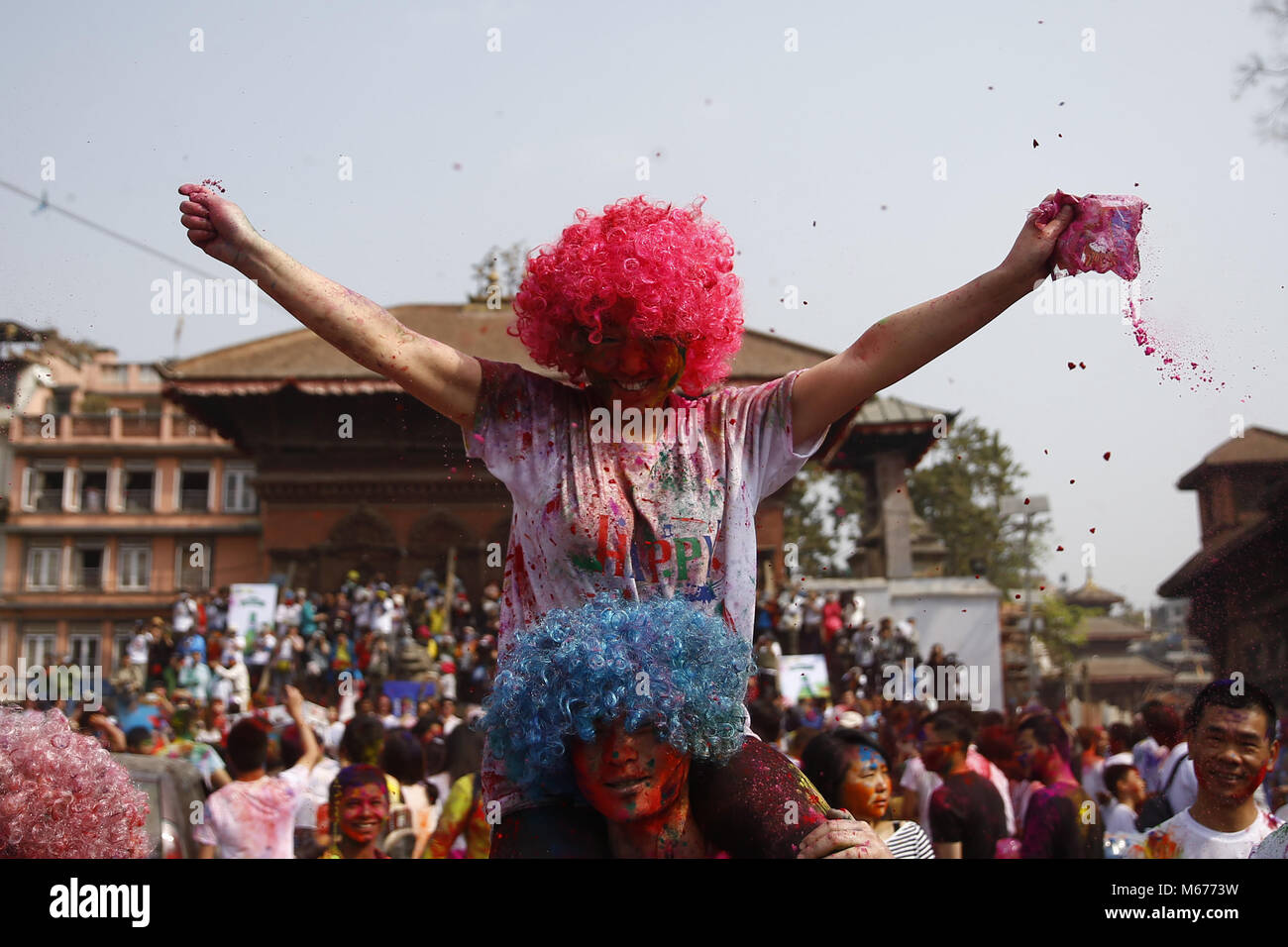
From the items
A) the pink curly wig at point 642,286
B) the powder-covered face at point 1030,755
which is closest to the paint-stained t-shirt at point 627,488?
the pink curly wig at point 642,286

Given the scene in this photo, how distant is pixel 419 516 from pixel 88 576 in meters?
27.2

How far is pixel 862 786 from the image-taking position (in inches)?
194

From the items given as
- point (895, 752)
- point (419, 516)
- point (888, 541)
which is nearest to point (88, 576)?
point (419, 516)

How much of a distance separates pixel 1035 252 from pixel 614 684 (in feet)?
4.00

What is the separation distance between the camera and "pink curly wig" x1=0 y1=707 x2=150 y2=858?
2.64 meters

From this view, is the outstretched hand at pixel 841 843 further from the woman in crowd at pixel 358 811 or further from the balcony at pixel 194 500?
the balcony at pixel 194 500

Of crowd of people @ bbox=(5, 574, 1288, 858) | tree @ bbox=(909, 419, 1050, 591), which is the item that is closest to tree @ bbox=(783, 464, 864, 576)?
tree @ bbox=(909, 419, 1050, 591)

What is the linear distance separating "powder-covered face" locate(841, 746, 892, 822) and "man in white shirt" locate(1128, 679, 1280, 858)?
43.0 inches

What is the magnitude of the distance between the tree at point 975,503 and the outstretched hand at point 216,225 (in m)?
43.7

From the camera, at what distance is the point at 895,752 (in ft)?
28.2

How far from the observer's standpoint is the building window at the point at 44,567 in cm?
4781

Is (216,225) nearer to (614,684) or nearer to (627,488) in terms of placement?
(627,488)
